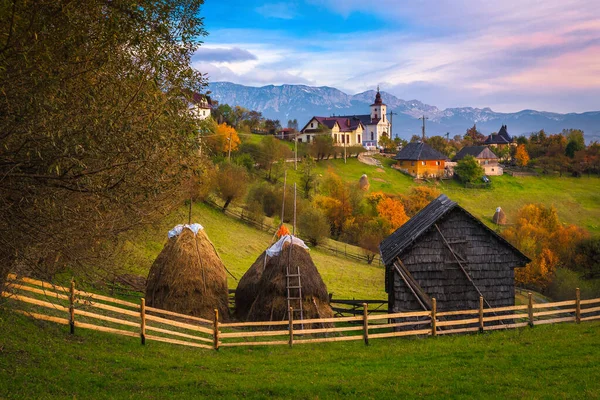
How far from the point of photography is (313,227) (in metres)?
50.2

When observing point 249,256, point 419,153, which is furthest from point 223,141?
point 419,153

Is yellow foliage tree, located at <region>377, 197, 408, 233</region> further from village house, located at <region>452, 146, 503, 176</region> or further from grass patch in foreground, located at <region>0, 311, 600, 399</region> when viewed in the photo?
village house, located at <region>452, 146, 503, 176</region>

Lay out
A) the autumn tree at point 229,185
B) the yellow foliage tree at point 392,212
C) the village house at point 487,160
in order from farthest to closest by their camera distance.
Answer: the village house at point 487,160 → the yellow foliage tree at point 392,212 → the autumn tree at point 229,185

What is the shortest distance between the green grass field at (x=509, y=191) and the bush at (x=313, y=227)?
22.0 meters

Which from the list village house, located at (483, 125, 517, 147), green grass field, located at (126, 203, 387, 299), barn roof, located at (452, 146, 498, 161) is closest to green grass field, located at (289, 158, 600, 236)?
barn roof, located at (452, 146, 498, 161)

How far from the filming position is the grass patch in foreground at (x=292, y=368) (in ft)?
37.9

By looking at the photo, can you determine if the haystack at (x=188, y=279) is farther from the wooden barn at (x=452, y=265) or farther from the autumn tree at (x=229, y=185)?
the autumn tree at (x=229, y=185)

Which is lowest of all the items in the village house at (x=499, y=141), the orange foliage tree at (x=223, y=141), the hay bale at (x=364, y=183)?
the hay bale at (x=364, y=183)

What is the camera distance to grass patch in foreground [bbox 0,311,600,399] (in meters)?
11.6

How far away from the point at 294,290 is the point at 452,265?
6.41 metres

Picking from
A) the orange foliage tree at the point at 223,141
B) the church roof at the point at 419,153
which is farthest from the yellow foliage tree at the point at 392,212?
the church roof at the point at 419,153

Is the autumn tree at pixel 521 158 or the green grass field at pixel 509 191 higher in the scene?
the autumn tree at pixel 521 158

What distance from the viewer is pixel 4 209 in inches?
359

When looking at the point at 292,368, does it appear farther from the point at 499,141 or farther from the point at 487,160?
the point at 499,141
